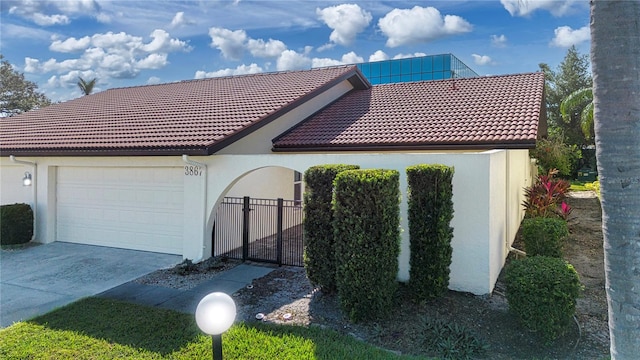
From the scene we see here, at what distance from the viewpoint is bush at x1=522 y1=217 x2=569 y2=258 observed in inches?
341

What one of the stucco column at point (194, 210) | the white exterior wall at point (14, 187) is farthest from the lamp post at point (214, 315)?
the white exterior wall at point (14, 187)

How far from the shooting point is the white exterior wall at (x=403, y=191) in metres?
7.39

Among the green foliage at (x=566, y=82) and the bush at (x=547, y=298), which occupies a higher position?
the green foliage at (x=566, y=82)

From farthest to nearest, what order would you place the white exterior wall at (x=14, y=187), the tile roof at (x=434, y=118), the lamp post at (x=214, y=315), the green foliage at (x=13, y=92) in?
the green foliage at (x=13, y=92)
the white exterior wall at (x=14, y=187)
the tile roof at (x=434, y=118)
the lamp post at (x=214, y=315)

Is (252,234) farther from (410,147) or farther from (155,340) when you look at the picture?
(155,340)

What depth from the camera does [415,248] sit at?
6914 mm

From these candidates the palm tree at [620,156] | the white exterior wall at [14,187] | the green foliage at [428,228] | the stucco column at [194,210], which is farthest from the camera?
the white exterior wall at [14,187]

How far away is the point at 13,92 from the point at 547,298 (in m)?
45.4

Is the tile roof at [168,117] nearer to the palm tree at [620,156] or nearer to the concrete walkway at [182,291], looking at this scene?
the concrete walkway at [182,291]

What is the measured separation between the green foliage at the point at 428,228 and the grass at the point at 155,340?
6.13 feet

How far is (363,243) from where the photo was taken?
605 centimetres

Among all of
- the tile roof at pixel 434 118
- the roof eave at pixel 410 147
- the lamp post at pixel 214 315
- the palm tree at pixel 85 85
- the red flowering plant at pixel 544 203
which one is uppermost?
the palm tree at pixel 85 85

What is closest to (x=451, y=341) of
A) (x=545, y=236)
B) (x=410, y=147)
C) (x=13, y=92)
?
(x=545, y=236)

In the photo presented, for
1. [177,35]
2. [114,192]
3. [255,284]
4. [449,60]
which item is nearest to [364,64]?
[449,60]
